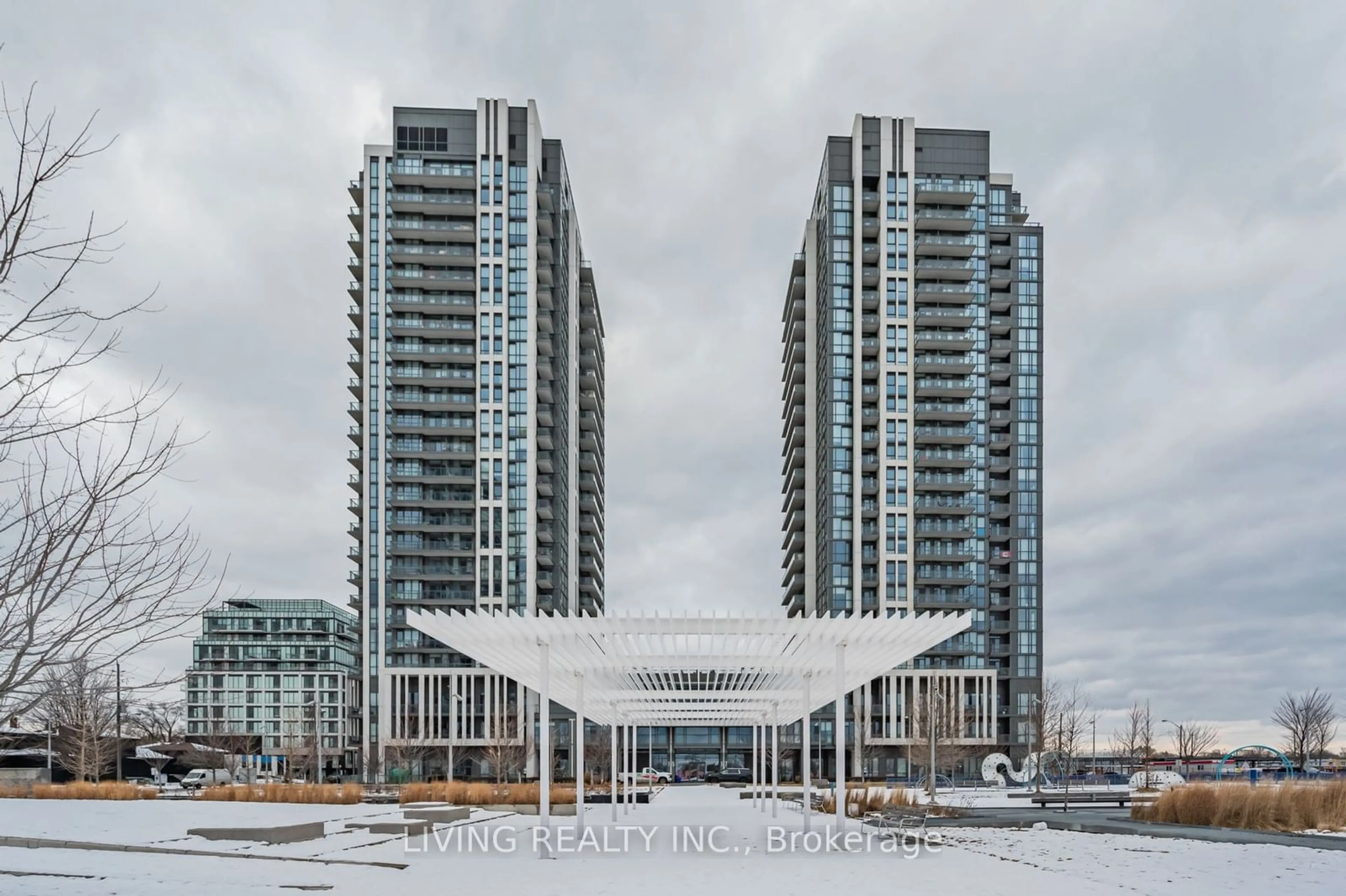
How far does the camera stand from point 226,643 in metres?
123

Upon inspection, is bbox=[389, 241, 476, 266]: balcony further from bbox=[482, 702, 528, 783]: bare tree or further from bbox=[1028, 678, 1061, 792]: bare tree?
bbox=[1028, 678, 1061, 792]: bare tree

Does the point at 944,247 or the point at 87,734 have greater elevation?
the point at 944,247

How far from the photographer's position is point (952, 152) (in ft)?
261

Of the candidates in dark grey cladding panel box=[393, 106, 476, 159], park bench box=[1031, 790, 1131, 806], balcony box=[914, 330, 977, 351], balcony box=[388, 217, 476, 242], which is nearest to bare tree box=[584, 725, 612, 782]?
park bench box=[1031, 790, 1131, 806]

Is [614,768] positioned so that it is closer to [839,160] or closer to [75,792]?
[75,792]

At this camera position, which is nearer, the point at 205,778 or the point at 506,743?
the point at 205,778

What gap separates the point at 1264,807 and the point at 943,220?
64.3m

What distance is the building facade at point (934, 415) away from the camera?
245 feet

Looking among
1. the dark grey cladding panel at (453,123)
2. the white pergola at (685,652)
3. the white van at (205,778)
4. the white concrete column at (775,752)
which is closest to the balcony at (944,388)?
the dark grey cladding panel at (453,123)

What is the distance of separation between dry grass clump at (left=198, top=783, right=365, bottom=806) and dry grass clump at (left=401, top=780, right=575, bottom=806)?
1425 mm

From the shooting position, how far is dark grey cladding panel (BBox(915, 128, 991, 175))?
79.1 metres

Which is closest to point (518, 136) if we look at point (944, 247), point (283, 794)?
point (944, 247)

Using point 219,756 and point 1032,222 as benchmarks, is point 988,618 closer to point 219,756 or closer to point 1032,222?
point 1032,222

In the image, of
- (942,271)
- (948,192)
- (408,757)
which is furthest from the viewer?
(948,192)
